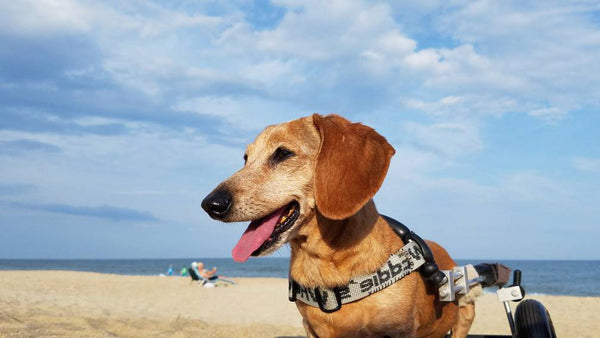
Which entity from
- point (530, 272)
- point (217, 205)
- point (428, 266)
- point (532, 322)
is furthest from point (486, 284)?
point (530, 272)

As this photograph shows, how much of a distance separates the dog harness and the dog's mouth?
48 cm

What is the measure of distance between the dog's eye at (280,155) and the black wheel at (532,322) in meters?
2.54

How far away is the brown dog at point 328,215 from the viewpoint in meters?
3.07

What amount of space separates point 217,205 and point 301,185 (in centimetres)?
54

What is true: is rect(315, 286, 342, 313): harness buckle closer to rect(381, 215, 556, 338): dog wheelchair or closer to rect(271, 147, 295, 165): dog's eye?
rect(381, 215, 556, 338): dog wheelchair

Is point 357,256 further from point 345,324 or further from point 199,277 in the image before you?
point 199,277

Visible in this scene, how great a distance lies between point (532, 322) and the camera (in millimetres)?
4297

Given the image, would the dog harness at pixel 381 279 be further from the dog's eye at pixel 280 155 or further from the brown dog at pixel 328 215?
the dog's eye at pixel 280 155

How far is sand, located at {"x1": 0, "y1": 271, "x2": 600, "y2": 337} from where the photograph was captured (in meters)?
7.55

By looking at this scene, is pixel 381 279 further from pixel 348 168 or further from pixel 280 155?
pixel 280 155

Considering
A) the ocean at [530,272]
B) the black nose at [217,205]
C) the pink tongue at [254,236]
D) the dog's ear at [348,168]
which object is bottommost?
the ocean at [530,272]

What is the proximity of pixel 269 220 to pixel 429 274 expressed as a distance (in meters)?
1.15

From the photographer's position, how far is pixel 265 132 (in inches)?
146

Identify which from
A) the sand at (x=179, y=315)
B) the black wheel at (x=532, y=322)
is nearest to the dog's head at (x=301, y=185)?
the black wheel at (x=532, y=322)
